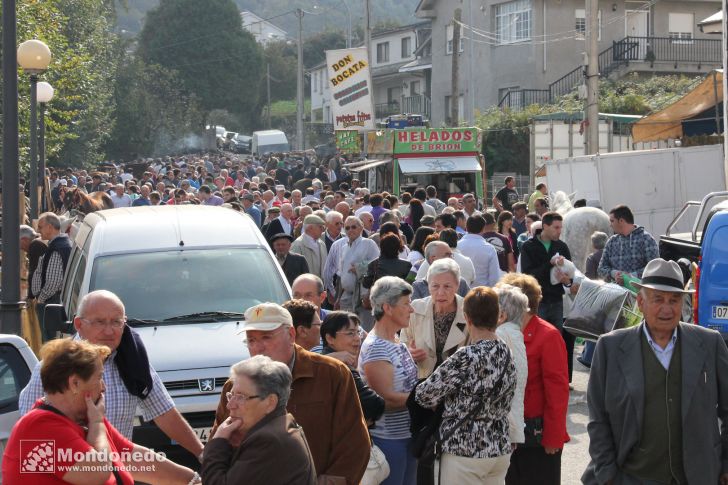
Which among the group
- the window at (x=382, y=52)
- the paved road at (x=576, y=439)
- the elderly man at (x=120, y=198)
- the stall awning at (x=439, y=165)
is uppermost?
the window at (x=382, y=52)

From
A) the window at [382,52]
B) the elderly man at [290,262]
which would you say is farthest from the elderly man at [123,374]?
the window at [382,52]

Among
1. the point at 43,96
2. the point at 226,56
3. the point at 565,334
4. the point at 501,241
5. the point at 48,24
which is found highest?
the point at 226,56

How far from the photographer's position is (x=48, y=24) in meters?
24.9

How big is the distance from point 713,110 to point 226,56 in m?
69.2

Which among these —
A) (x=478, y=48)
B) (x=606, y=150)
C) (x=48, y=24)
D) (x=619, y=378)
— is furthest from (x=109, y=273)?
(x=478, y=48)

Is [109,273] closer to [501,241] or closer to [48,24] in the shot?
[501,241]

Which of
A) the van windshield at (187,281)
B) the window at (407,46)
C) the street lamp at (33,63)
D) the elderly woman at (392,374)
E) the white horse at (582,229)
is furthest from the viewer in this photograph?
the window at (407,46)

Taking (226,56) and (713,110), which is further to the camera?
(226,56)

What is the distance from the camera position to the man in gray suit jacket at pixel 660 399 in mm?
5023

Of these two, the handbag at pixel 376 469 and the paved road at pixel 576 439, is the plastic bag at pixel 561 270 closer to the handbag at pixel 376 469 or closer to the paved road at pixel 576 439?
the paved road at pixel 576 439

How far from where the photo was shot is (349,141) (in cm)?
3067

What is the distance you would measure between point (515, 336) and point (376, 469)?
1.18 meters

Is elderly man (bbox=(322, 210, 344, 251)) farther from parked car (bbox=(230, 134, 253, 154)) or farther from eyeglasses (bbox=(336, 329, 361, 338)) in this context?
parked car (bbox=(230, 134, 253, 154))

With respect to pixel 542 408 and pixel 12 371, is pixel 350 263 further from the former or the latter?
pixel 12 371
